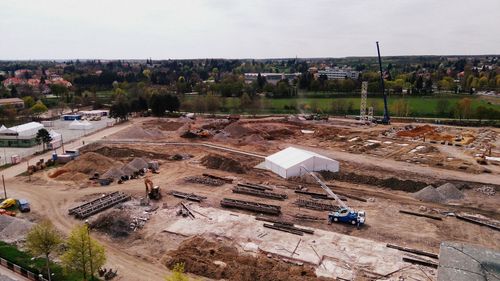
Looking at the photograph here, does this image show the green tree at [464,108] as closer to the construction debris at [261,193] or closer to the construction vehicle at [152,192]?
the construction debris at [261,193]

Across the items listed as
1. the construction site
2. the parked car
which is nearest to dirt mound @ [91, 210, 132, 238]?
the construction site

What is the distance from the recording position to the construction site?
20.5 metres

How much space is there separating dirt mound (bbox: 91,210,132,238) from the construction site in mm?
72

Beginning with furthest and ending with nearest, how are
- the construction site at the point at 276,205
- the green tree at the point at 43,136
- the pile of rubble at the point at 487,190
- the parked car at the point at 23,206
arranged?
the green tree at the point at 43,136 → the pile of rubble at the point at 487,190 → the parked car at the point at 23,206 → the construction site at the point at 276,205

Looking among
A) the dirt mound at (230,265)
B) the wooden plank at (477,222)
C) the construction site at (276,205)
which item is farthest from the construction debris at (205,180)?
the wooden plank at (477,222)

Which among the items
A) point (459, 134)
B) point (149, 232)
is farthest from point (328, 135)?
point (149, 232)

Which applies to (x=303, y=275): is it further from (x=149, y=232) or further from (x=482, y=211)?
(x=482, y=211)

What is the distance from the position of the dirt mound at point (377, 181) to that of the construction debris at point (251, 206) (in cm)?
945

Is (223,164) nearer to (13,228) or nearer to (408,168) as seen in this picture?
(408,168)

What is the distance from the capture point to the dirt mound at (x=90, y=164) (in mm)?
36375

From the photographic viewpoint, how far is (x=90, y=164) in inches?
1463

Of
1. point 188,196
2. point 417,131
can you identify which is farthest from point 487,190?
point 417,131

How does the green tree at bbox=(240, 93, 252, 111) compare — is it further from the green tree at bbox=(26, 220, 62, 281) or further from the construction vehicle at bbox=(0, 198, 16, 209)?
the green tree at bbox=(26, 220, 62, 281)

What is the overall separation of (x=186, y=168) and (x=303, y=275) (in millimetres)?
21956
